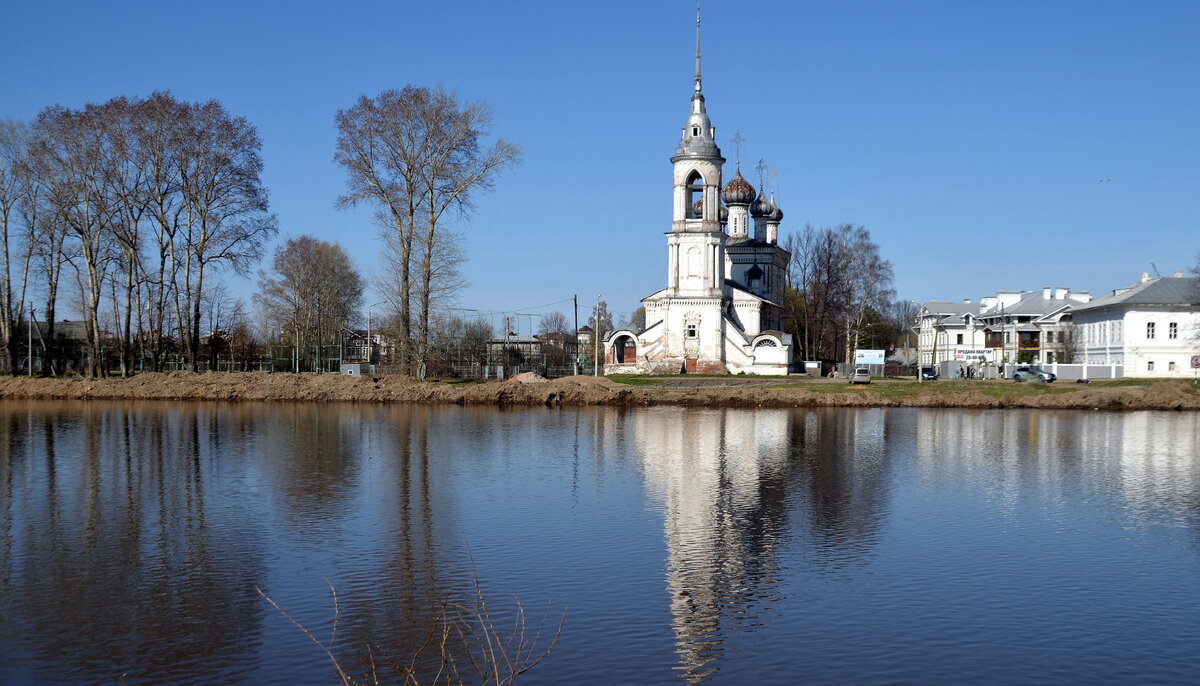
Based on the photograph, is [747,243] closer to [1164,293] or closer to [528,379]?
[1164,293]

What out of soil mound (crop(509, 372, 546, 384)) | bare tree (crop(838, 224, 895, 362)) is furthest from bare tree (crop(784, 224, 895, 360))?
soil mound (crop(509, 372, 546, 384))

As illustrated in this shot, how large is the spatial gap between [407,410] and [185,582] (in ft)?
92.6

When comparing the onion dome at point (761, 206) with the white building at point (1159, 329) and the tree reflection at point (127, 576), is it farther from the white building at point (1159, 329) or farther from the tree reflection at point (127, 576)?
the tree reflection at point (127, 576)

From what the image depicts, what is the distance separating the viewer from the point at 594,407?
4291cm

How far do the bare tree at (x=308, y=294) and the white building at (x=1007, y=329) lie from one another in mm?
43819

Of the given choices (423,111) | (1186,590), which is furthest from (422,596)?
(423,111)

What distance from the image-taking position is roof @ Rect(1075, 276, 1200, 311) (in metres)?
68.2

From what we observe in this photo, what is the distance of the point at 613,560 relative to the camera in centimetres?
1372

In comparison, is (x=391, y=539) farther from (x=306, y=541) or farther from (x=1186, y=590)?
(x=1186, y=590)

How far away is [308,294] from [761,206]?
35718 mm

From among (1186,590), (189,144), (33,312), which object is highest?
(189,144)

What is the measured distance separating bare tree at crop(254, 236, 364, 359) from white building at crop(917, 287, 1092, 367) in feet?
144

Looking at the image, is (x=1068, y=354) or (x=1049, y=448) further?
(x=1068, y=354)

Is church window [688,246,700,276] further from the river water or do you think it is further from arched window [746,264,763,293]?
the river water
